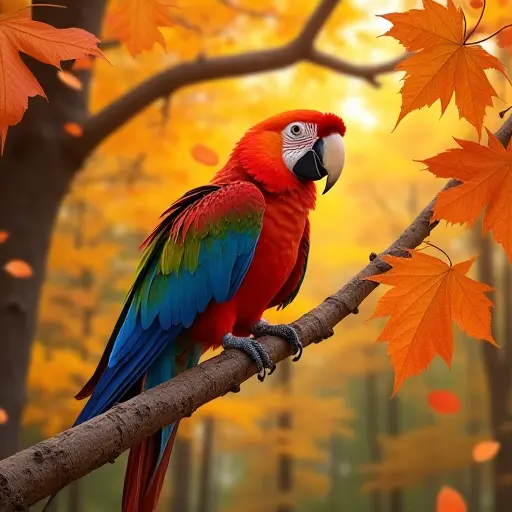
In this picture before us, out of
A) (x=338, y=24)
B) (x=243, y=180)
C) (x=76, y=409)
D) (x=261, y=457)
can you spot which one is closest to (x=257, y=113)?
(x=338, y=24)

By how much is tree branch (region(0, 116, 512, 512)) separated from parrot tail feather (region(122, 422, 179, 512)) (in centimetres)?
19

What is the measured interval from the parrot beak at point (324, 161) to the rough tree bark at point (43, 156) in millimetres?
610

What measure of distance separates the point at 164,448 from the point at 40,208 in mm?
854

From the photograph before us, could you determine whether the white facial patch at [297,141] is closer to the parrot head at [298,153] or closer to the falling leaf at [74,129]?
the parrot head at [298,153]

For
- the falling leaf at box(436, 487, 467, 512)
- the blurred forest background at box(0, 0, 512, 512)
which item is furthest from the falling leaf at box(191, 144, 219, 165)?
the falling leaf at box(436, 487, 467, 512)

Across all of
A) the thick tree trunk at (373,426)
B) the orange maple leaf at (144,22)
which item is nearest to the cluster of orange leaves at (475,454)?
the orange maple leaf at (144,22)

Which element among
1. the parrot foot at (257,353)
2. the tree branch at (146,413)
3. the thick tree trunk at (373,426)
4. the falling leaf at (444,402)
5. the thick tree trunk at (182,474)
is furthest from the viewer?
the thick tree trunk at (373,426)

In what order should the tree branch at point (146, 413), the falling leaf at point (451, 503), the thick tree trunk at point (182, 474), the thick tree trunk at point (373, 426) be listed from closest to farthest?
1. the tree branch at point (146, 413)
2. the falling leaf at point (451, 503)
3. the thick tree trunk at point (182, 474)
4. the thick tree trunk at point (373, 426)

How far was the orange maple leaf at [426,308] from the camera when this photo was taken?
0.64m

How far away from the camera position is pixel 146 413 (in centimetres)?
55

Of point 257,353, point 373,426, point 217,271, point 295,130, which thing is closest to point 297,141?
point 295,130

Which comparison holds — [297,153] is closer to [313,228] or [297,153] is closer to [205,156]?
[205,156]

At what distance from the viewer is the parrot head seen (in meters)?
0.91

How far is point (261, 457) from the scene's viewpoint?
6.00 m
